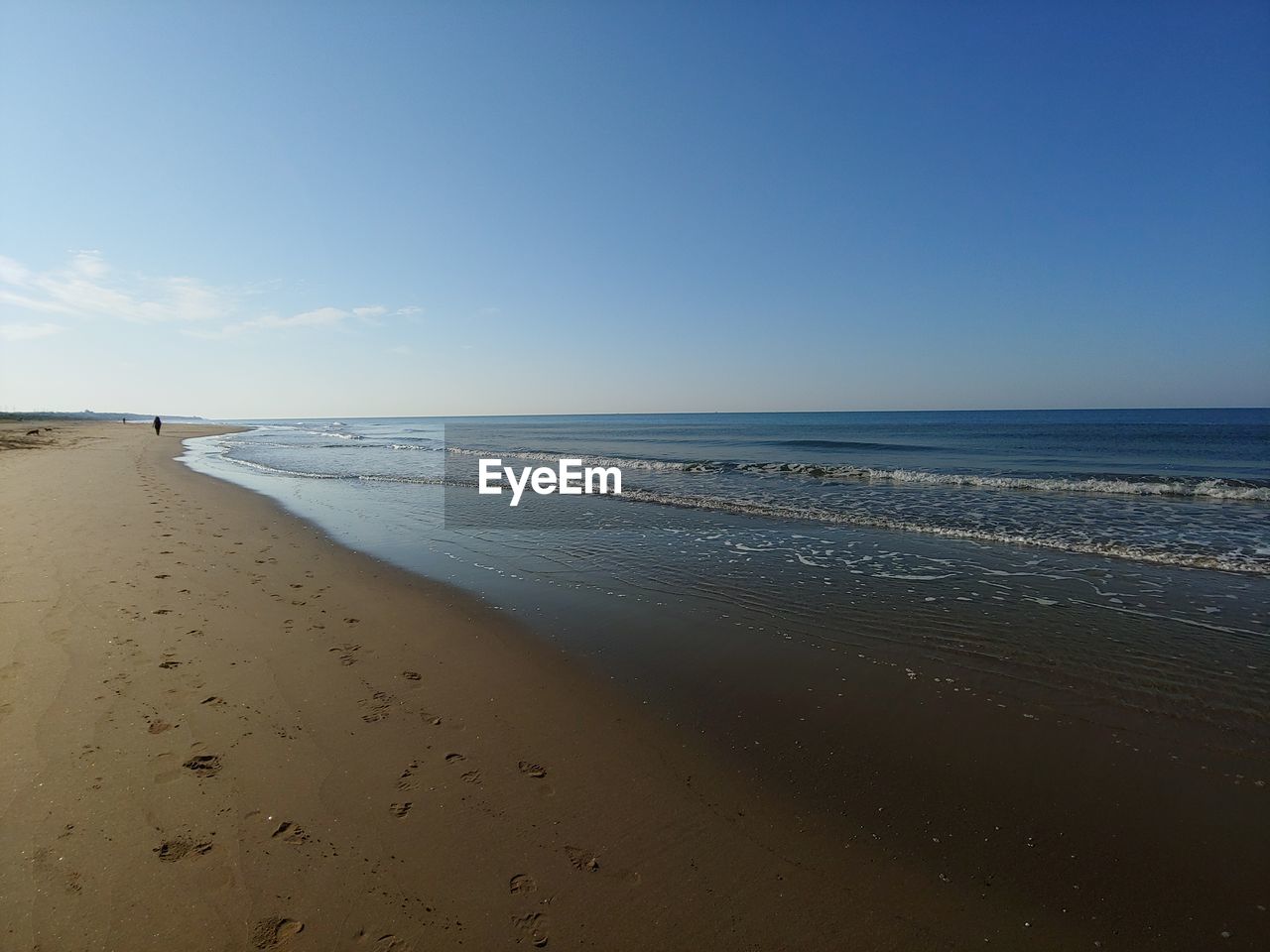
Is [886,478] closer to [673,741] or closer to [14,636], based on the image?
[673,741]

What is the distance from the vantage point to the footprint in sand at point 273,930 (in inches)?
97.3

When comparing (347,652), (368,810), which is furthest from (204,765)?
(347,652)

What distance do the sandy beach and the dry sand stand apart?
1 centimetres

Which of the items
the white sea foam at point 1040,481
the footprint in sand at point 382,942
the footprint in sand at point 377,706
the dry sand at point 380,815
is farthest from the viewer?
the white sea foam at point 1040,481

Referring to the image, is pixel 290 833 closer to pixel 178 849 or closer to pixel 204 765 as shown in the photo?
pixel 178 849

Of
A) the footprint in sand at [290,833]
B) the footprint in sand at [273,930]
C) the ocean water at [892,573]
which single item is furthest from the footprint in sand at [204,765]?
the ocean water at [892,573]

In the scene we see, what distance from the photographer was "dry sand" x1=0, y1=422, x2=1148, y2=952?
2596 mm

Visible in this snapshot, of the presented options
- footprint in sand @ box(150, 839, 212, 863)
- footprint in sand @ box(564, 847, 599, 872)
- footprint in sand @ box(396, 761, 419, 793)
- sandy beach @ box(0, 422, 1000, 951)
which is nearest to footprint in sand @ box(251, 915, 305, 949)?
sandy beach @ box(0, 422, 1000, 951)

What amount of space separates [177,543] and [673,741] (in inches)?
409

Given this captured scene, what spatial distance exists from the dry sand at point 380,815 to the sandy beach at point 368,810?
0.01 metres

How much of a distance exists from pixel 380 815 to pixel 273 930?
0.78 meters

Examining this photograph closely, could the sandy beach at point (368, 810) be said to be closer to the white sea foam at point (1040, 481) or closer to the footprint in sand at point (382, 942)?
the footprint in sand at point (382, 942)

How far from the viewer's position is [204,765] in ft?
12.2

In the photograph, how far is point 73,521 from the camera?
1105 centimetres
